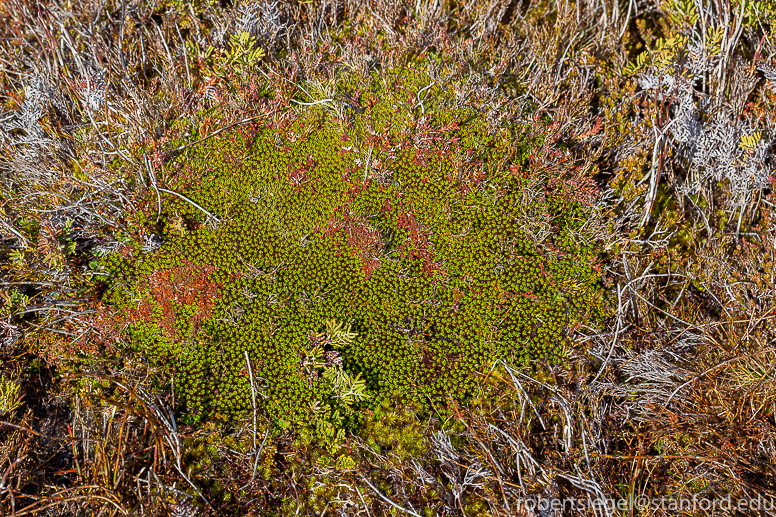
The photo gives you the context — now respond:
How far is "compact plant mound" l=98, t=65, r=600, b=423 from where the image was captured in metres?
2.14

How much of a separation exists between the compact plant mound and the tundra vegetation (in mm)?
14

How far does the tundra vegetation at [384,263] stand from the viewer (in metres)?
1.99

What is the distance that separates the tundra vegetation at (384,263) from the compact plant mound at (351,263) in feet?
0.05

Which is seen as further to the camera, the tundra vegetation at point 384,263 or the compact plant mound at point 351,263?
the compact plant mound at point 351,263

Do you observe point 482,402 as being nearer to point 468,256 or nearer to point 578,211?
point 468,256

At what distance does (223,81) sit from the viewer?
2.76 metres

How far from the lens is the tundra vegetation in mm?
1986

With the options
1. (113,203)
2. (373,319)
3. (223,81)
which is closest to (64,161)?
(113,203)

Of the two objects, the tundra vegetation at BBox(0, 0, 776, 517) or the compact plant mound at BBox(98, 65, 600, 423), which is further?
the compact plant mound at BBox(98, 65, 600, 423)

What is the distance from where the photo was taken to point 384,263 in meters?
2.31

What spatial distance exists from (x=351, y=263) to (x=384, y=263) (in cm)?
17

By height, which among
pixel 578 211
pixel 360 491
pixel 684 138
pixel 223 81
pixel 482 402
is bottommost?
pixel 360 491

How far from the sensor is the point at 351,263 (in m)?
2.31

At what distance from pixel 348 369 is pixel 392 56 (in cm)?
189
